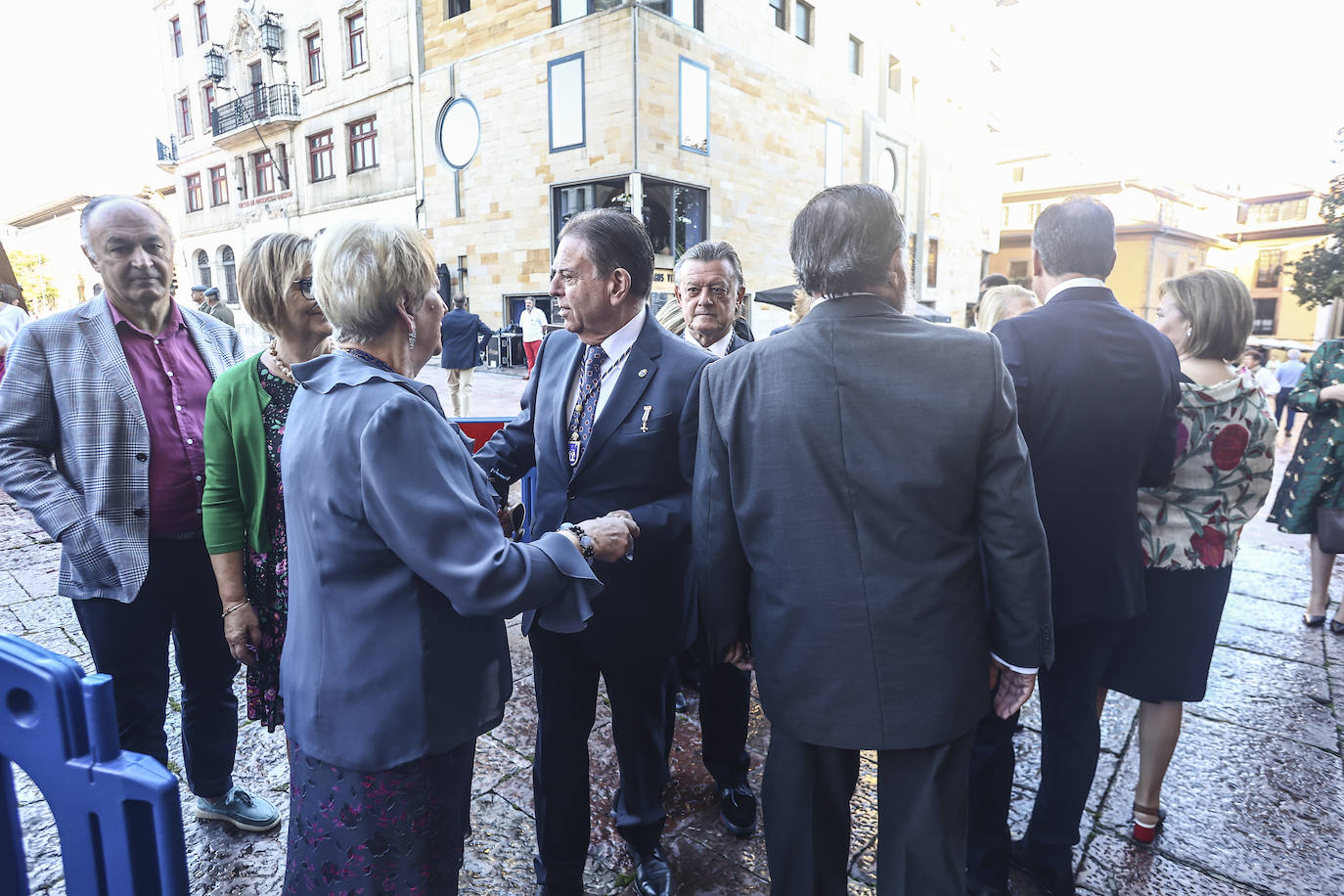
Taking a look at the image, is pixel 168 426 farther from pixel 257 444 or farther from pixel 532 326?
pixel 532 326

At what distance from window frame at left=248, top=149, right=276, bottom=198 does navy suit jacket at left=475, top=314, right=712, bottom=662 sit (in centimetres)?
2603

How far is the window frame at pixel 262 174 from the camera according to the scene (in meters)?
23.6

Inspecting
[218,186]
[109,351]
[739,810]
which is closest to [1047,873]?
[739,810]

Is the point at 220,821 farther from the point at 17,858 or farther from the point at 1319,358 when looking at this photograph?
the point at 1319,358

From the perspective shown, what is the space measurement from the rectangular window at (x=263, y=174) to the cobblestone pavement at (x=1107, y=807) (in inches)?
946

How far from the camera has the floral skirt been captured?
4.68 ft

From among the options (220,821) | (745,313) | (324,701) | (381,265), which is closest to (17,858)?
(324,701)

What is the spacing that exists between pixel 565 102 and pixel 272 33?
1161 cm

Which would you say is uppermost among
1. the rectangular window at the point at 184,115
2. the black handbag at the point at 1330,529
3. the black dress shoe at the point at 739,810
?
the rectangular window at the point at 184,115

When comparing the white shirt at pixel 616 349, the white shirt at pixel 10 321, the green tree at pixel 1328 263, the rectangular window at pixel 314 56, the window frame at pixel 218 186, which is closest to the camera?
the white shirt at pixel 616 349

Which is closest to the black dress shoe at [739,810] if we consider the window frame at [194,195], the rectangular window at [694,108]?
the rectangular window at [694,108]

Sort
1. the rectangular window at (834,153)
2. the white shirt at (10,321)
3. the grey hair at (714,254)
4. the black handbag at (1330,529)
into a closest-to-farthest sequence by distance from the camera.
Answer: the grey hair at (714,254)
the black handbag at (1330,529)
the white shirt at (10,321)
the rectangular window at (834,153)

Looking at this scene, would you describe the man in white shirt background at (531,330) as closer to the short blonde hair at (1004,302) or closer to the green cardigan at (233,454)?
the short blonde hair at (1004,302)

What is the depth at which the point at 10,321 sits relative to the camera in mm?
6043
